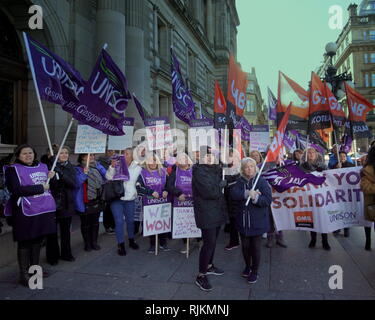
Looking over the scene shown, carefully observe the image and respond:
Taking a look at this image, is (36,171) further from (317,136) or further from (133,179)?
(317,136)

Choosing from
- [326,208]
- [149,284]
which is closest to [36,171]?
[149,284]

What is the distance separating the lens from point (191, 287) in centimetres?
382

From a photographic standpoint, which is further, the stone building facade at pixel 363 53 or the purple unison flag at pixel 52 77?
the stone building facade at pixel 363 53

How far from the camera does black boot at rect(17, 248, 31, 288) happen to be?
3.84 meters

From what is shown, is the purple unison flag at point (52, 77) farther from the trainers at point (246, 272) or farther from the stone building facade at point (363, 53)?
the stone building facade at point (363, 53)

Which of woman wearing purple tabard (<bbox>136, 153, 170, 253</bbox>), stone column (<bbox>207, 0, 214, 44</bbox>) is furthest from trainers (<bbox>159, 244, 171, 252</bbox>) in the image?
stone column (<bbox>207, 0, 214, 44</bbox>)

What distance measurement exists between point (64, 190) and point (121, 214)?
3.71 ft

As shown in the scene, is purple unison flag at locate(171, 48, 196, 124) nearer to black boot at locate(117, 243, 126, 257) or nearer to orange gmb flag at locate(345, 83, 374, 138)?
black boot at locate(117, 243, 126, 257)

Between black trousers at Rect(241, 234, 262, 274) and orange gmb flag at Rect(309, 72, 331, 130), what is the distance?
388 cm

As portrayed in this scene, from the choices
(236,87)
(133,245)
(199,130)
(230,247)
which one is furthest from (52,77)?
(199,130)

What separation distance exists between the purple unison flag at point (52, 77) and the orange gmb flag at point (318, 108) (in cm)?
506

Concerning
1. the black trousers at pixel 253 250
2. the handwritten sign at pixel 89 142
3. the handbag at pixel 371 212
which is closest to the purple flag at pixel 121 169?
the handwritten sign at pixel 89 142

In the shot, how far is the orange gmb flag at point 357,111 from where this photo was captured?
21.0 feet

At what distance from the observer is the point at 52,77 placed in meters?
4.33
